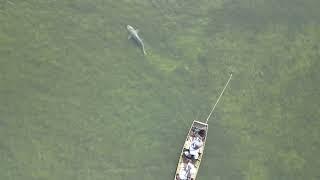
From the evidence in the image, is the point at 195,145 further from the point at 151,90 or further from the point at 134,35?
the point at 134,35

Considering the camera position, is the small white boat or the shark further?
the shark

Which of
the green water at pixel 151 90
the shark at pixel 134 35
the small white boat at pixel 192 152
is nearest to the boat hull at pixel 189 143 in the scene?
the small white boat at pixel 192 152

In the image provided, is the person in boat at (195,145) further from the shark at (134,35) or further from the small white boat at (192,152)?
the shark at (134,35)

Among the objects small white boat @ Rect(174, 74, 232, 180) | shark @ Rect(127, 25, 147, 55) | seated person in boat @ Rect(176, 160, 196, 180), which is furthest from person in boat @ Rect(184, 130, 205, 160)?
shark @ Rect(127, 25, 147, 55)

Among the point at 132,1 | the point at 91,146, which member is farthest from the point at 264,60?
the point at 91,146

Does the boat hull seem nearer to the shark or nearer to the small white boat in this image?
the small white boat
